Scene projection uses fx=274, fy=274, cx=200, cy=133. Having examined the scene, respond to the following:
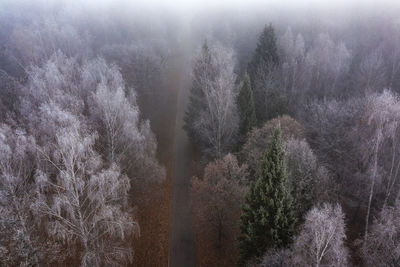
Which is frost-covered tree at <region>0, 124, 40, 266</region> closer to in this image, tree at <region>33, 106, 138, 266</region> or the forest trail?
tree at <region>33, 106, 138, 266</region>

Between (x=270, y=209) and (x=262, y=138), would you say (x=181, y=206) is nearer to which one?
(x=262, y=138)

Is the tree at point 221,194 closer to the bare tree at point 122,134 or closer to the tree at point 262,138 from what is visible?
the tree at point 262,138

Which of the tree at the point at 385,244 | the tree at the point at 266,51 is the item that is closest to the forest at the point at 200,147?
the tree at the point at 385,244

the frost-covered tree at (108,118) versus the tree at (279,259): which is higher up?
the frost-covered tree at (108,118)

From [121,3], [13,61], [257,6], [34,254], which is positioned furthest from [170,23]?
[34,254]

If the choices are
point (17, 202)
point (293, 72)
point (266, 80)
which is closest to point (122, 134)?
point (17, 202)

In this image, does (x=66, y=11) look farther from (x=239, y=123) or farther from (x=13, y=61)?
(x=239, y=123)
